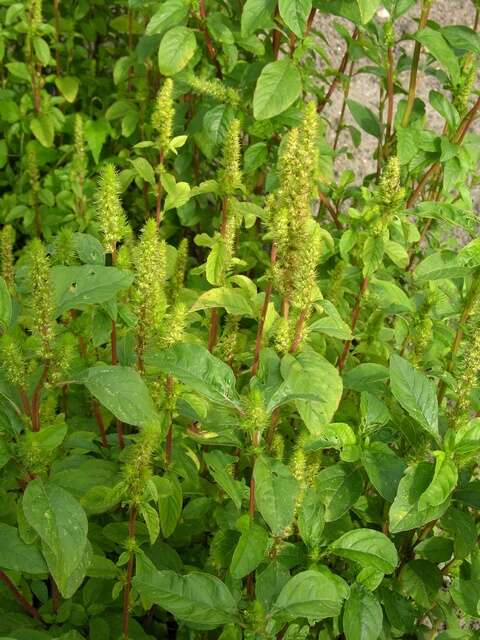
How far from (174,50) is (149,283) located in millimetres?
1329

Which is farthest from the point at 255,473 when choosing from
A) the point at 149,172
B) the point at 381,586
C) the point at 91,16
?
the point at 91,16

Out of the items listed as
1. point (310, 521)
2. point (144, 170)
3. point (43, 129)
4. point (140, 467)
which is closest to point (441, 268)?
point (310, 521)

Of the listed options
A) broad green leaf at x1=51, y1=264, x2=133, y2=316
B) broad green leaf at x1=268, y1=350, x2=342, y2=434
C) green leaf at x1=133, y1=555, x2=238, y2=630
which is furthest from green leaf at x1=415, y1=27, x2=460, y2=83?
green leaf at x1=133, y1=555, x2=238, y2=630

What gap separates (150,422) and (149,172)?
38.7 inches

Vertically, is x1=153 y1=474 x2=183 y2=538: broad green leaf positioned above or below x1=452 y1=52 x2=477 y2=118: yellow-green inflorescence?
below

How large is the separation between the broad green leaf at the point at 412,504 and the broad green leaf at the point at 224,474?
33 cm

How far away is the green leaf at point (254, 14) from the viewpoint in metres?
2.29

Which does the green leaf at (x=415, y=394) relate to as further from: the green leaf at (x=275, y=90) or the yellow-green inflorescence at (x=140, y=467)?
the green leaf at (x=275, y=90)

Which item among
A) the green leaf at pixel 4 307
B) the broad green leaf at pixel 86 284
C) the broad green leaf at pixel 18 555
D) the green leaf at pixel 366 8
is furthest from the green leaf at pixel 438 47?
the broad green leaf at pixel 18 555

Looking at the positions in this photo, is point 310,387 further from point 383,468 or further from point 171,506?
point 171,506

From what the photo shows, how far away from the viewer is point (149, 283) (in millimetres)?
1506

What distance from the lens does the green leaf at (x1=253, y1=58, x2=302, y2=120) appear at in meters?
2.32

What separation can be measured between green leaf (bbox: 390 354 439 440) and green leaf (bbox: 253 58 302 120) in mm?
1068

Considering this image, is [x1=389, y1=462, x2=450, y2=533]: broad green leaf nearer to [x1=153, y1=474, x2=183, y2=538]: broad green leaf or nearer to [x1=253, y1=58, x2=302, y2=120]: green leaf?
[x1=153, y1=474, x2=183, y2=538]: broad green leaf
